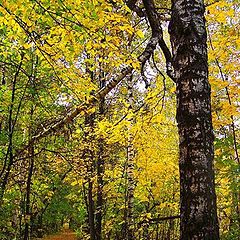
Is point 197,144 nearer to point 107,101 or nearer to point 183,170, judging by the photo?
point 183,170

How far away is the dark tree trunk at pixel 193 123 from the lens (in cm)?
194

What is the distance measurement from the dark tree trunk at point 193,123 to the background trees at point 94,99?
235 millimetres

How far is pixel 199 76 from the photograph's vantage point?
216 cm

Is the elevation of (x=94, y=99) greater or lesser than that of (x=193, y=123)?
greater

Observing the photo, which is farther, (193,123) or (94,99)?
(94,99)

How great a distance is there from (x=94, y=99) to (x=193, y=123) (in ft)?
3.97

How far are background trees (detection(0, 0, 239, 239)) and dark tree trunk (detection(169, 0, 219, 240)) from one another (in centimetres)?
23

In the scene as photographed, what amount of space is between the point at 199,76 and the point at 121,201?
9.43 metres

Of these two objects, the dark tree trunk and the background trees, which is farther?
the background trees

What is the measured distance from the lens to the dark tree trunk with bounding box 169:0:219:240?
194 centimetres

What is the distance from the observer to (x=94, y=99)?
300 centimetres

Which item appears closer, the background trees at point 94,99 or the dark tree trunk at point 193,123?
the dark tree trunk at point 193,123

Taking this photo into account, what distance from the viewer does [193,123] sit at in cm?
208


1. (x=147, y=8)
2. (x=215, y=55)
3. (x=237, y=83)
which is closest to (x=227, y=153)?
(x=237, y=83)
